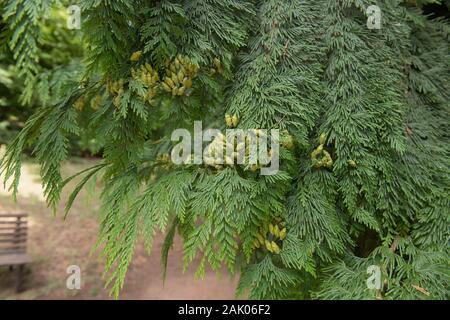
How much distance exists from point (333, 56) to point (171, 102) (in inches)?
25.0

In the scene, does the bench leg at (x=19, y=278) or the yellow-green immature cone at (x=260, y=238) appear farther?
the bench leg at (x=19, y=278)

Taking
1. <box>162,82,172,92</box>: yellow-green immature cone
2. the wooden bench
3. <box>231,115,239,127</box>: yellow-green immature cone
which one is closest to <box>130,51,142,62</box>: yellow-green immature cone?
<box>162,82,172,92</box>: yellow-green immature cone

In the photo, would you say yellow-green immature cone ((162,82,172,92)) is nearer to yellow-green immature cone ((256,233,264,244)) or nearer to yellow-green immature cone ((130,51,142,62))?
yellow-green immature cone ((130,51,142,62))

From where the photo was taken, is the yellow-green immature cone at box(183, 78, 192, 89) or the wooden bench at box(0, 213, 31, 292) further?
the wooden bench at box(0, 213, 31, 292)

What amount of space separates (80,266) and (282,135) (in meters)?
3.92

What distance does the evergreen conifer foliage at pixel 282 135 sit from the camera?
1.17 m

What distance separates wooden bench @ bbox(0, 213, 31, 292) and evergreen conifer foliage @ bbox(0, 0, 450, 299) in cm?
285

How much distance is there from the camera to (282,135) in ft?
3.89

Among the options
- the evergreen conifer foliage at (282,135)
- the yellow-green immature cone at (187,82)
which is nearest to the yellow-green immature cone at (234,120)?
the evergreen conifer foliage at (282,135)

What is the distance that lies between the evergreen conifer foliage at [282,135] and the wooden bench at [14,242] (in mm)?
2851

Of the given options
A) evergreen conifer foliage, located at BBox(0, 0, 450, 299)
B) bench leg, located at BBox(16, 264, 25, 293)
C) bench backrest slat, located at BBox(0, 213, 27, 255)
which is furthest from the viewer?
bench backrest slat, located at BBox(0, 213, 27, 255)

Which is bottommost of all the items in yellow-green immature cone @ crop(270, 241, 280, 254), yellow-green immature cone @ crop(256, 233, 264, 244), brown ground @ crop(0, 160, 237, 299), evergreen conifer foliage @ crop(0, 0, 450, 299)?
brown ground @ crop(0, 160, 237, 299)

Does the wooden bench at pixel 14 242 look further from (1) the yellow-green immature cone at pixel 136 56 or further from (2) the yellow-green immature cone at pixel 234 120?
(2) the yellow-green immature cone at pixel 234 120

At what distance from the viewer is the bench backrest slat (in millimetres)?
3736
